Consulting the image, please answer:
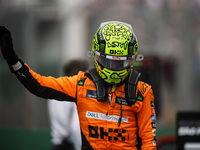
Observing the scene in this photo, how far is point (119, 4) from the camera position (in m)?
A: 13.0

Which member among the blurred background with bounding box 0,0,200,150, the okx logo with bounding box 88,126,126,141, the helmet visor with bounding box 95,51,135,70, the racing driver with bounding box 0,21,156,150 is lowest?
the blurred background with bounding box 0,0,200,150

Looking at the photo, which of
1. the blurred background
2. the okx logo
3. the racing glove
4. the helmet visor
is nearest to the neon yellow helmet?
the helmet visor

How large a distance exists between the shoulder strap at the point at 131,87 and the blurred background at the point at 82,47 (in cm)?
201

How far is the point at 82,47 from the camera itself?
51.3 ft

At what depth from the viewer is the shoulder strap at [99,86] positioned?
12.1ft

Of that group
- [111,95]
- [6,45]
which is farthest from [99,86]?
[6,45]

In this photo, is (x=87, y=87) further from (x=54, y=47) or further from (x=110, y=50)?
(x=54, y=47)

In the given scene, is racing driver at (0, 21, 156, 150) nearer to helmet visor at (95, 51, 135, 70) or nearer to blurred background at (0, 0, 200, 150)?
helmet visor at (95, 51, 135, 70)

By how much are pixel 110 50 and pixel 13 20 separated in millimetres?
5976

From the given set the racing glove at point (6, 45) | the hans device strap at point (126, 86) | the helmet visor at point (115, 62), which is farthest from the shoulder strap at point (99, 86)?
the racing glove at point (6, 45)

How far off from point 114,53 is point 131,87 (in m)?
0.34

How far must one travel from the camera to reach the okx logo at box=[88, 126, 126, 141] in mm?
3684

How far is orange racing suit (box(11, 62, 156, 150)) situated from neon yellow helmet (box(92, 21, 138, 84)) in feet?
0.52

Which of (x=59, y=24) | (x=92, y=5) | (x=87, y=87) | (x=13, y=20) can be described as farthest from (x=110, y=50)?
(x=59, y=24)
